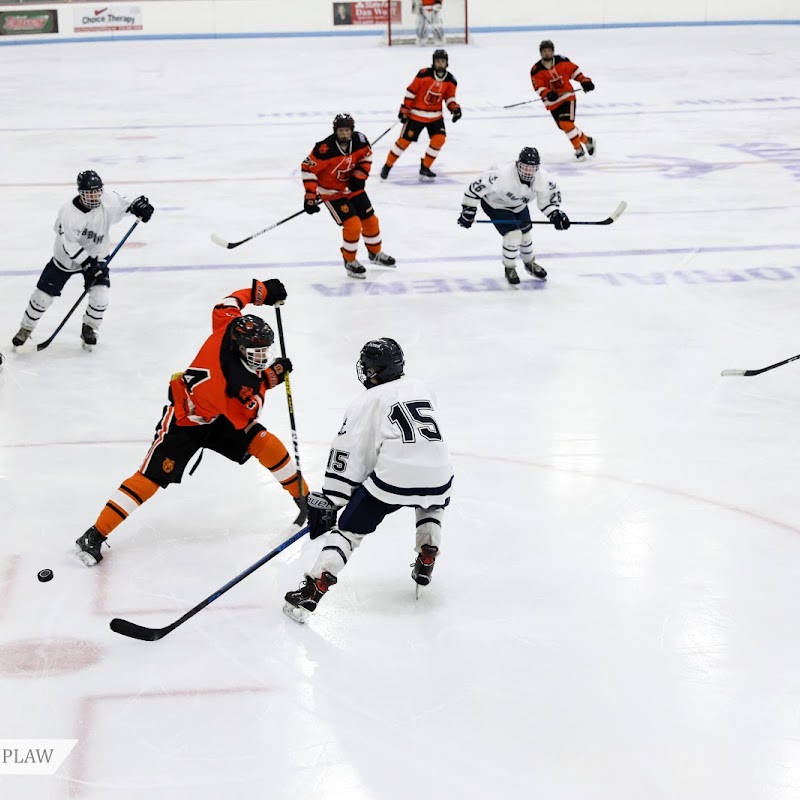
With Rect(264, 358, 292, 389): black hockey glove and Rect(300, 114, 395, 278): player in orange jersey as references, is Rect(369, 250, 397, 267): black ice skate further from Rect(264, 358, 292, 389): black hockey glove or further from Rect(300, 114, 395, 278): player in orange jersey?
Rect(264, 358, 292, 389): black hockey glove

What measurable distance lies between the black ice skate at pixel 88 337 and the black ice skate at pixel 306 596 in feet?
8.99

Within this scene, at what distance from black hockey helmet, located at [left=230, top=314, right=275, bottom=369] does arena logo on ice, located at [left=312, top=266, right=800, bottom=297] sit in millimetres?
3043

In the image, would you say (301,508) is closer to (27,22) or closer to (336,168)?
(336,168)

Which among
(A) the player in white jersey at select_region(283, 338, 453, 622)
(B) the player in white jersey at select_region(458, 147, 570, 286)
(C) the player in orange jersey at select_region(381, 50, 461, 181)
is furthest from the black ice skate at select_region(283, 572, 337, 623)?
(C) the player in orange jersey at select_region(381, 50, 461, 181)

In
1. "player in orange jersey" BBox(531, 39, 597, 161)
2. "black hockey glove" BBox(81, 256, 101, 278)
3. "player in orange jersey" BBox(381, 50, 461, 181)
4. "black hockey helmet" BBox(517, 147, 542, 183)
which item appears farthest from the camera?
"player in orange jersey" BBox(531, 39, 597, 161)

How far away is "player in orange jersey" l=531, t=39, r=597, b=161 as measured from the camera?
395 inches

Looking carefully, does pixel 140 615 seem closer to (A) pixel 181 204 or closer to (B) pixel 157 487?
(B) pixel 157 487

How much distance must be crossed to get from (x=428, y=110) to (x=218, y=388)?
6448 mm

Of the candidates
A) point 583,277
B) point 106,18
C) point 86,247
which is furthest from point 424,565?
point 106,18

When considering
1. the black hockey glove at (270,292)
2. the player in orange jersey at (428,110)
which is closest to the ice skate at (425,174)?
the player in orange jersey at (428,110)

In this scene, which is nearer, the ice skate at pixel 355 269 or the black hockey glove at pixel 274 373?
the black hockey glove at pixel 274 373

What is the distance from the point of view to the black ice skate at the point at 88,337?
5.66 m

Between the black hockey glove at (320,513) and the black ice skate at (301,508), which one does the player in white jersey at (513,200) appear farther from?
the black hockey glove at (320,513)

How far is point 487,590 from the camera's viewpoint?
3.49 m
